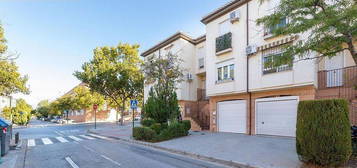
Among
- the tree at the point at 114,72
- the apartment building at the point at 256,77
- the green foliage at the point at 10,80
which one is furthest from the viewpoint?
the tree at the point at 114,72

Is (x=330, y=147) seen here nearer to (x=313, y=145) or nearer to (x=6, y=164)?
(x=313, y=145)

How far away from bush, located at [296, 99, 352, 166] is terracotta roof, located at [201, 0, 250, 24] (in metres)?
11.0

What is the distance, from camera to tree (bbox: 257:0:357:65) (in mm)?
6441

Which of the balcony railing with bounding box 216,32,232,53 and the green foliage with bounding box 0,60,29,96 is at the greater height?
the balcony railing with bounding box 216,32,232,53

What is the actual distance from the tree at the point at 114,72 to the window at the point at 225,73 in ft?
47.2

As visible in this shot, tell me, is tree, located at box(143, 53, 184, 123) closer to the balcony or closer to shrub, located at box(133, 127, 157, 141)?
shrub, located at box(133, 127, 157, 141)

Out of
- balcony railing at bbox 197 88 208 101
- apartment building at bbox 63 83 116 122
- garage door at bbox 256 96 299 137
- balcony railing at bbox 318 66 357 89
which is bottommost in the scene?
apartment building at bbox 63 83 116 122

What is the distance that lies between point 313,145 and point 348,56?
7.94 metres

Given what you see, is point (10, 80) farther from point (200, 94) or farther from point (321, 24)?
point (321, 24)

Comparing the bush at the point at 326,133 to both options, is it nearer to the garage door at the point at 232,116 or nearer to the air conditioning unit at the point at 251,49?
the air conditioning unit at the point at 251,49

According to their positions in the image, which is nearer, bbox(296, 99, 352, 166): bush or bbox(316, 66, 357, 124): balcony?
bbox(296, 99, 352, 166): bush

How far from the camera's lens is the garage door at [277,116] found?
13.1 meters

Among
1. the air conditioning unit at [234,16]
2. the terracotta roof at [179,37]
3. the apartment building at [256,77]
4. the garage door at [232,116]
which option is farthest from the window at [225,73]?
the terracotta roof at [179,37]

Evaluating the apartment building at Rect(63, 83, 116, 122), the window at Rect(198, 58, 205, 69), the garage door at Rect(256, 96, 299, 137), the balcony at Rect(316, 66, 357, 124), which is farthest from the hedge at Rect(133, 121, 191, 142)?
the apartment building at Rect(63, 83, 116, 122)
